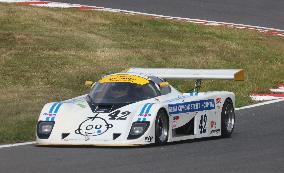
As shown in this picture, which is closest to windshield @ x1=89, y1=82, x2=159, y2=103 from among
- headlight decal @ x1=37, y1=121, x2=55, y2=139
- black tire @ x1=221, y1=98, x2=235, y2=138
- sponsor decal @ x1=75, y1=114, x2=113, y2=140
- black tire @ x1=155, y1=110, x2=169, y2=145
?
black tire @ x1=155, y1=110, x2=169, y2=145

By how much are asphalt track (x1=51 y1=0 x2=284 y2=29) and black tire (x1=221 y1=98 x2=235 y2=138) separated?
18.1m

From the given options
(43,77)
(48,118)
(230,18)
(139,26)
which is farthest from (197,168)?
(230,18)

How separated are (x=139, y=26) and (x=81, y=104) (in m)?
17.3

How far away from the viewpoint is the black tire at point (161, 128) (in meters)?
17.5

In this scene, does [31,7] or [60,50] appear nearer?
[60,50]

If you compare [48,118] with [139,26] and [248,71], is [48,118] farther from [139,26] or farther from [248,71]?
[139,26]

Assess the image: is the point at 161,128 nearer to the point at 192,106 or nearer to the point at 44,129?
the point at 192,106

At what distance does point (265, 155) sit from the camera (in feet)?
54.2

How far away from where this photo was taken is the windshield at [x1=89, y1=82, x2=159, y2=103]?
713 inches

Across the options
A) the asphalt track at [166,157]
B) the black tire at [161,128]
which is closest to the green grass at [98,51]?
the black tire at [161,128]

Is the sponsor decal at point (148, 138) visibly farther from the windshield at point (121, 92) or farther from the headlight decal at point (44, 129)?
the headlight decal at point (44, 129)

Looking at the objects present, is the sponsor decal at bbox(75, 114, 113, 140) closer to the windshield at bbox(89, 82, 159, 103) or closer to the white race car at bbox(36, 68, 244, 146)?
the white race car at bbox(36, 68, 244, 146)

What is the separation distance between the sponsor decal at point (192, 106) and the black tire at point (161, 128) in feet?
0.73

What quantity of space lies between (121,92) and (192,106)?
1.19 m
